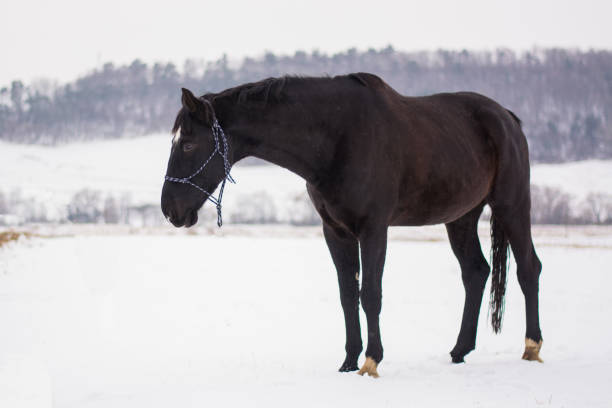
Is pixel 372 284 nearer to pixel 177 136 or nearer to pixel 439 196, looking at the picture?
pixel 439 196

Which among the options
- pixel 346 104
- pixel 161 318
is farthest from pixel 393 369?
pixel 161 318

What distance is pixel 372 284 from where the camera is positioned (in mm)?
4770

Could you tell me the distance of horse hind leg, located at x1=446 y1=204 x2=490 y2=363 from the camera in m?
5.98

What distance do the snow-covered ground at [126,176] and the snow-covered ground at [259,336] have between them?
34323 millimetres

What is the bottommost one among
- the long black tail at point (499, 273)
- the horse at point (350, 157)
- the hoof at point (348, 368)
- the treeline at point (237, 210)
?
the treeline at point (237, 210)

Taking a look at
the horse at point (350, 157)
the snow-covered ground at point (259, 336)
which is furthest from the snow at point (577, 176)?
the horse at point (350, 157)

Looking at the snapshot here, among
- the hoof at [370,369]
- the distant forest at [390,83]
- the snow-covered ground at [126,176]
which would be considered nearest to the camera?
the hoof at [370,369]

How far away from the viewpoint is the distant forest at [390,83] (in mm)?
77750

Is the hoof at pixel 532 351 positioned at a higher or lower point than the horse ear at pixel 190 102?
lower

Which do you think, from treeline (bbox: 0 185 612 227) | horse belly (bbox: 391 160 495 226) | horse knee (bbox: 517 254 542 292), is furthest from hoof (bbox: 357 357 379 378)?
treeline (bbox: 0 185 612 227)

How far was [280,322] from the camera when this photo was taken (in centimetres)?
1010

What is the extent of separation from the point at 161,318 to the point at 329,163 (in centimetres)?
652

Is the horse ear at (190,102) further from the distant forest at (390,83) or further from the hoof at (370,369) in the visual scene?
the distant forest at (390,83)

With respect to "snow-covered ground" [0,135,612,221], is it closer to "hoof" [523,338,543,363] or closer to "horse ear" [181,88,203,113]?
"hoof" [523,338,543,363]
